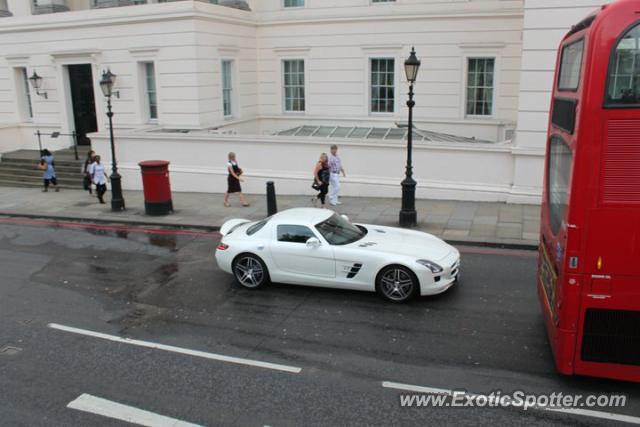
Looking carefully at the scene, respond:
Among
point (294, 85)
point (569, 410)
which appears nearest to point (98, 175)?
point (294, 85)

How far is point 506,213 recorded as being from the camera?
572 inches

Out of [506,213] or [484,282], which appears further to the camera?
[506,213]

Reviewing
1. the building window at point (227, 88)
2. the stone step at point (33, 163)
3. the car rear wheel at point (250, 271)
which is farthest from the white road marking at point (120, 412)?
the stone step at point (33, 163)

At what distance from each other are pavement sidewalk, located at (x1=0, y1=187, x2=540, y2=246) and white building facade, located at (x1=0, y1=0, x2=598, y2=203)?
79cm

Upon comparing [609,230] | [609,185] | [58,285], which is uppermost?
[609,185]

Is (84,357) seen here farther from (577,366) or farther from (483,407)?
(577,366)

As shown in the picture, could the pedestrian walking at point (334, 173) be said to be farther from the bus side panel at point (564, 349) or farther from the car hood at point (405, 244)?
the bus side panel at point (564, 349)

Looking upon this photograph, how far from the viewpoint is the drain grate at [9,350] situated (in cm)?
790

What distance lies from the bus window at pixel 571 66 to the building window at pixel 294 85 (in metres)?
17.2

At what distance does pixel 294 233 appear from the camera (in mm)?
9711

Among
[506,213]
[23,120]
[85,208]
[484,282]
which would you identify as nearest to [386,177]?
[506,213]

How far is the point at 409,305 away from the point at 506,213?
663cm

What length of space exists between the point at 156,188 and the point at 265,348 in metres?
9.43

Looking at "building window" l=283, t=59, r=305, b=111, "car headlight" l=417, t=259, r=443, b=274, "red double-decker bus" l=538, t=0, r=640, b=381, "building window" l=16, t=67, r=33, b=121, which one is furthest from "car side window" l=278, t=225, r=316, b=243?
"building window" l=16, t=67, r=33, b=121
